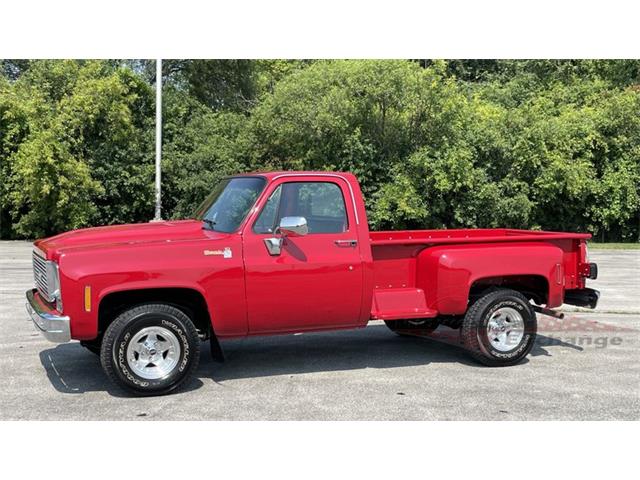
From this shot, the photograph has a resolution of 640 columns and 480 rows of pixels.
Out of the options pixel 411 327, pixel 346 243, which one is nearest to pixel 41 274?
pixel 346 243

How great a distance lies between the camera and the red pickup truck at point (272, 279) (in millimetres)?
5820

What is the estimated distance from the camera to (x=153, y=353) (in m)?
5.99

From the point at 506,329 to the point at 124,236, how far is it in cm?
420

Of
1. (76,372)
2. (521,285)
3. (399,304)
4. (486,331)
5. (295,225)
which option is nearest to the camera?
(295,225)

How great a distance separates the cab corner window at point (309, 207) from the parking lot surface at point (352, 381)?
155 centimetres

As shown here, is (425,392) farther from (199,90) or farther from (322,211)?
(199,90)

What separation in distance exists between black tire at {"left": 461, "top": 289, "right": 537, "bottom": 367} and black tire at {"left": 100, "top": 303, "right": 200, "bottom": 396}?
117 inches

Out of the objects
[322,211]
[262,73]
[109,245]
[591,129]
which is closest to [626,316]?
[322,211]

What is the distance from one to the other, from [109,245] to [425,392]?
10.6ft

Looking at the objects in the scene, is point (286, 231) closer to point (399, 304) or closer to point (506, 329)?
point (399, 304)

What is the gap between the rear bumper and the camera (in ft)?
25.0

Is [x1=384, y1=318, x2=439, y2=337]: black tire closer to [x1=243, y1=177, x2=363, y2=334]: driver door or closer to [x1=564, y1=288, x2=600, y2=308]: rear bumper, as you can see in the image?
[x1=564, y1=288, x2=600, y2=308]: rear bumper

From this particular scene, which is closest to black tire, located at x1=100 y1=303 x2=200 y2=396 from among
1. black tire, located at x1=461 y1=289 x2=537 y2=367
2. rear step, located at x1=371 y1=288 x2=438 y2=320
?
rear step, located at x1=371 y1=288 x2=438 y2=320

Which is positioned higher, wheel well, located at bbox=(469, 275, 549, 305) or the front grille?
the front grille
